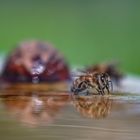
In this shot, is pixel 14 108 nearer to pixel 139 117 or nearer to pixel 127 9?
pixel 139 117

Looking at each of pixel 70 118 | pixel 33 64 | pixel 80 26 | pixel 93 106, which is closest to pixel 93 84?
pixel 93 106

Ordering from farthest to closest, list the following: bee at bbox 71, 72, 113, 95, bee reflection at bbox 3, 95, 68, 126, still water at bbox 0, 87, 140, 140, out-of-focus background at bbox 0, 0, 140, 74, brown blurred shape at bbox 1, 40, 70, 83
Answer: out-of-focus background at bbox 0, 0, 140, 74, brown blurred shape at bbox 1, 40, 70, 83, bee at bbox 71, 72, 113, 95, bee reflection at bbox 3, 95, 68, 126, still water at bbox 0, 87, 140, 140

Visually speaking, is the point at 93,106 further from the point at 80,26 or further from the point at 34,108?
the point at 80,26

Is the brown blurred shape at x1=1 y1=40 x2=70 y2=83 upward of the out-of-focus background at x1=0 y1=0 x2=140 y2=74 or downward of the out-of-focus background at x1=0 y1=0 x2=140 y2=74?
downward

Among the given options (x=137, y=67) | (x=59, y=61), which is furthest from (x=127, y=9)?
(x=59, y=61)

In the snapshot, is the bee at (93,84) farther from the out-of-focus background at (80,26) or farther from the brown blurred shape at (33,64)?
the out-of-focus background at (80,26)

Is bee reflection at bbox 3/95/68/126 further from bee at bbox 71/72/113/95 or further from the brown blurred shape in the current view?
the brown blurred shape

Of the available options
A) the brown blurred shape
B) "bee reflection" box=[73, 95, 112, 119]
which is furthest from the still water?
the brown blurred shape
